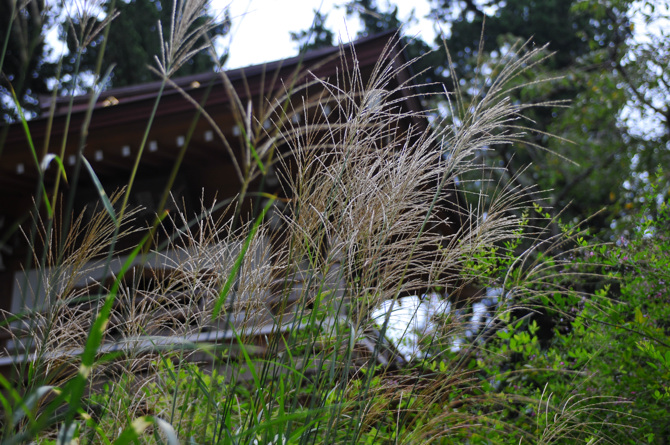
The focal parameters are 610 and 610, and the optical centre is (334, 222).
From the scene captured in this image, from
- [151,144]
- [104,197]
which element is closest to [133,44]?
[151,144]

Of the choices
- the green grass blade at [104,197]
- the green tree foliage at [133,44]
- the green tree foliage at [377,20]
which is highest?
the green tree foliage at [377,20]

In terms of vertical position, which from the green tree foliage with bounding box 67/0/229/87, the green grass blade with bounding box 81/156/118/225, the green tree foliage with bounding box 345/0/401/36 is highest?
the green tree foliage with bounding box 345/0/401/36

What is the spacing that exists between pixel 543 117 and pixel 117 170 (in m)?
13.4

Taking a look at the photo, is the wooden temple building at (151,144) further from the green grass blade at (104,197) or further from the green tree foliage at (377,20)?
the green tree foliage at (377,20)

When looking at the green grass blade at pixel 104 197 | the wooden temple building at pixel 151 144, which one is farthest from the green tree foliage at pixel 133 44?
the green grass blade at pixel 104 197

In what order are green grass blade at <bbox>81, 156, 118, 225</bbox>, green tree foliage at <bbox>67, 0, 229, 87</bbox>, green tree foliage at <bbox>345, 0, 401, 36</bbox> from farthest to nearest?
green tree foliage at <bbox>345, 0, 401, 36</bbox>
green tree foliage at <bbox>67, 0, 229, 87</bbox>
green grass blade at <bbox>81, 156, 118, 225</bbox>

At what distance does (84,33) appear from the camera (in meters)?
1.23

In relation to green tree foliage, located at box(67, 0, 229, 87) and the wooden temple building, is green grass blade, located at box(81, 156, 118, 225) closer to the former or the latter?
the wooden temple building

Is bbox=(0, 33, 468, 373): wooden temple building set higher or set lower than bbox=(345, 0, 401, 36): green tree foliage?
lower

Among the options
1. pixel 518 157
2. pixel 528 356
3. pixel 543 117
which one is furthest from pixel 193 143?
pixel 543 117

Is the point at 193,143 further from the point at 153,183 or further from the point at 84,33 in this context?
the point at 84,33

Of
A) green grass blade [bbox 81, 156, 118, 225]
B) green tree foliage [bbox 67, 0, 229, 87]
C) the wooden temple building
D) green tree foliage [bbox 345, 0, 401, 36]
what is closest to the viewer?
green grass blade [bbox 81, 156, 118, 225]

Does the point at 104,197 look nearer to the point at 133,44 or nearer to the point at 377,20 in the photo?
the point at 133,44

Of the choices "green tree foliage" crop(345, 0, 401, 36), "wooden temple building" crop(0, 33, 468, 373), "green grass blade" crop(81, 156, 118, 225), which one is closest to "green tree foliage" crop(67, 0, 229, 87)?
"green tree foliage" crop(345, 0, 401, 36)
